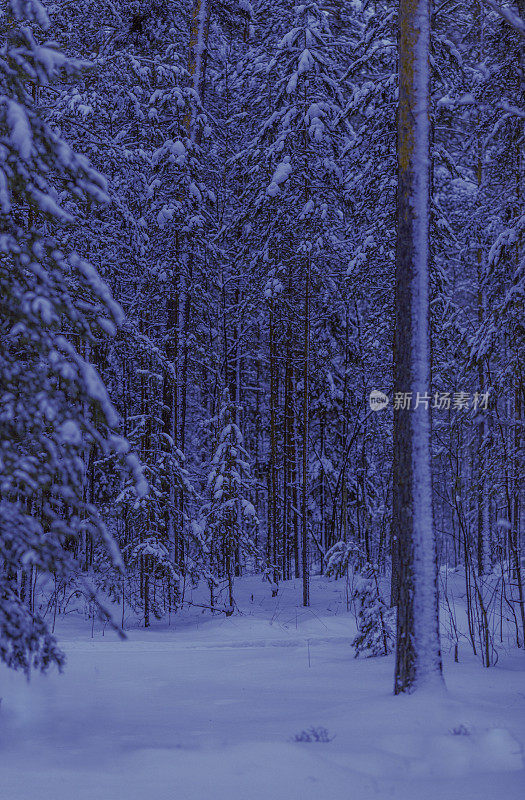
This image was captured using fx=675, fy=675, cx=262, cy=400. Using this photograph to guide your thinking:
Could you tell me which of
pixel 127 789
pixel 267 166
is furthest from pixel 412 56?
pixel 267 166

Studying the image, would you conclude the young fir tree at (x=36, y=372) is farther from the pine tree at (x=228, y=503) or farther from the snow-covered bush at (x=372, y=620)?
the pine tree at (x=228, y=503)

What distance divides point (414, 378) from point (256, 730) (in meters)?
3.08

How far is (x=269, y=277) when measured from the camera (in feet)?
46.8

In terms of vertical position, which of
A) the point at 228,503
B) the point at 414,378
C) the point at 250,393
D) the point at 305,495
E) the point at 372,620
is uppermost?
the point at 250,393

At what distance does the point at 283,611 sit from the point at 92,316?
29.1 feet

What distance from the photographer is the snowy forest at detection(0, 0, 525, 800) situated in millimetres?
4066

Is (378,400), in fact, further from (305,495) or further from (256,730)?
(256,730)

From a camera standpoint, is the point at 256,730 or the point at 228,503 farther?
the point at 228,503

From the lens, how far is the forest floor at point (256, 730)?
3.99 metres

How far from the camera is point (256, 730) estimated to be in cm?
500

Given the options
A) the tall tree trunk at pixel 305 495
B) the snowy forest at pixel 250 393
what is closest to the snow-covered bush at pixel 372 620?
the snowy forest at pixel 250 393

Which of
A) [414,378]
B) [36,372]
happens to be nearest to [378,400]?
[414,378]

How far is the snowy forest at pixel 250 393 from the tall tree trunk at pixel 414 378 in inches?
1.0

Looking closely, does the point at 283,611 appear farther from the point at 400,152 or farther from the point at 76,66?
the point at 76,66
